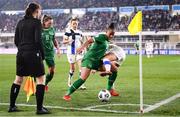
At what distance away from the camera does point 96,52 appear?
10.4 meters

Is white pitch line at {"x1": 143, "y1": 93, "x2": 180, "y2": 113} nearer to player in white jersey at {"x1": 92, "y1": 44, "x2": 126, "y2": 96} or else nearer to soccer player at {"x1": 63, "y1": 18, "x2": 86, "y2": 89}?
player in white jersey at {"x1": 92, "y1": 44, "x2": 126, "y2": 96}

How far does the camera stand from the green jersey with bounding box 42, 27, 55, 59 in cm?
1182

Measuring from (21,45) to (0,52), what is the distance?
5067 cm

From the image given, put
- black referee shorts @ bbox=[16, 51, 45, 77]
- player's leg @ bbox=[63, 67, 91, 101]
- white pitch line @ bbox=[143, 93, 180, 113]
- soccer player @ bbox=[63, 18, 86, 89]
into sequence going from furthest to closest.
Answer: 1. soccer player @ bbox=[63, 18, 86, 89]
2. player's leg @ bbox=[63, 67, 91, 101]
3. white pitch line @ bbox=[143, 93, 180, 113]
4. black referee shorts @ bbox=[16, 51, 45, 77]

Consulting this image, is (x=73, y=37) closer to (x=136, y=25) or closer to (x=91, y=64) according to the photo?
(x=91, y=64)

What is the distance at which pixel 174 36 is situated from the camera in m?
56.2

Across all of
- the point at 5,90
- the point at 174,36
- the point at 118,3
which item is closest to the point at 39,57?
the point at 5,90

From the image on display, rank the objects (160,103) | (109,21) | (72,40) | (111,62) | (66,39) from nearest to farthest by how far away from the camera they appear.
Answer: (160,103) → (111,62) → (66,39) → (72,40) → (109,21)

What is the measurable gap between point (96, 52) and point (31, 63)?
2.47 meters

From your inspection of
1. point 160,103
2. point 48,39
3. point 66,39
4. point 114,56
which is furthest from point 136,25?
point 66,39

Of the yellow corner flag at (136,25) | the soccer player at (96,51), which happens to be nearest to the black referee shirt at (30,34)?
the yellow corner flag at (136,25)

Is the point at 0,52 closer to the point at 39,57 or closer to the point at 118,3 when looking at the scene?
the point at 118,3

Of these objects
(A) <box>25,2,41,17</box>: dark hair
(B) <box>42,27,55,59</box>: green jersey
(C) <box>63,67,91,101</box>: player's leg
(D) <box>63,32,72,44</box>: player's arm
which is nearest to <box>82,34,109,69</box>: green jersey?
(C) <box>63,67,91,101</box>: player's leg

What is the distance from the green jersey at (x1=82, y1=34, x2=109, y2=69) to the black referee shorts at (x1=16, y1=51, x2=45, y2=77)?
208cm
